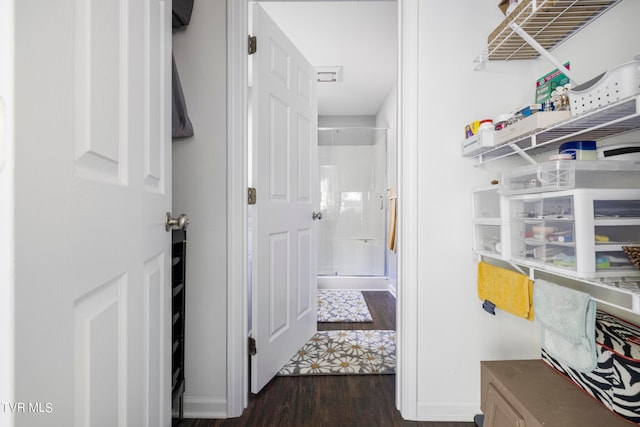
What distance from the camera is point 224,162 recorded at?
1.41 metres

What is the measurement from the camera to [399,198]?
4.68ft

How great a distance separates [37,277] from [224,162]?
1.09 meters

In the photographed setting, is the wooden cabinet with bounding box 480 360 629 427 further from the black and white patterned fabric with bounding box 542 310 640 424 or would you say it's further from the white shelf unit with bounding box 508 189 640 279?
the white shelf unit with bounding box 508 189 640 279

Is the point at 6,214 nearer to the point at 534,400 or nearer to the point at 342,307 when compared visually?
the point at 534,400

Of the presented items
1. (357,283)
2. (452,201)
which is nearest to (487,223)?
(452,201)

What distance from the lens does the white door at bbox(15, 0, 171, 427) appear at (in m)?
0.36

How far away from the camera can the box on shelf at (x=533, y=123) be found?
891mm

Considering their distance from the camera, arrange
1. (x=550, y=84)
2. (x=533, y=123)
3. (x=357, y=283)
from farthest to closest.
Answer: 1. (x=357, y=283)
2. (x=550, y=84)
3. (x=533, y=123)

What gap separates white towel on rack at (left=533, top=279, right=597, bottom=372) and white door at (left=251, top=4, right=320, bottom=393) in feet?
3.91

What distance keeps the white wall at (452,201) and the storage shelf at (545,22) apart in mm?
160

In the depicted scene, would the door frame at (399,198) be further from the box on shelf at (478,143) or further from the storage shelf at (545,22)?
the storage shelf at (545,22)

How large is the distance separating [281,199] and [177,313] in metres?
0.81

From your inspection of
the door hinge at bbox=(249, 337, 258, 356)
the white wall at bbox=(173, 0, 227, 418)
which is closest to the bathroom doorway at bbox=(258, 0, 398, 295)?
the white wall at bbox=(173, 0, 227, 418)

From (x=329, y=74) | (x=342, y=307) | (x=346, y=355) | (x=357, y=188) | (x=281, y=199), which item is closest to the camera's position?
(x=281, y=199)
